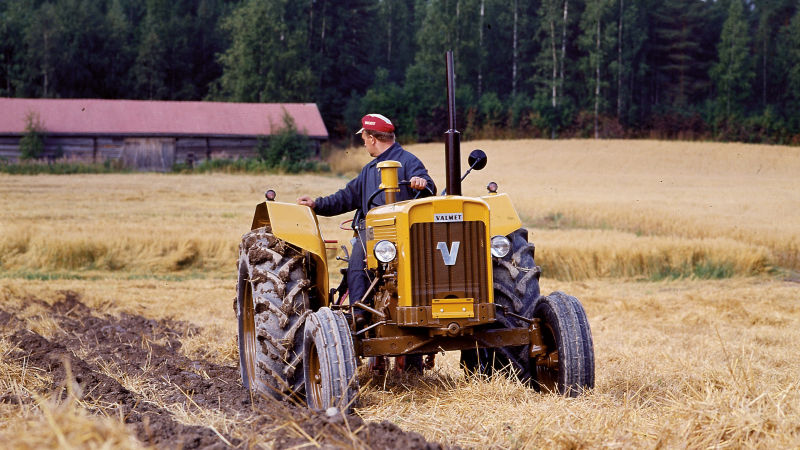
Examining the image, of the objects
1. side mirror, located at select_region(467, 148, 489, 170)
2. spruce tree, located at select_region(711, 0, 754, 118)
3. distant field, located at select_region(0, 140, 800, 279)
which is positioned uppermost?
spruce tree, located at select_region(711, 0, 754, 118)

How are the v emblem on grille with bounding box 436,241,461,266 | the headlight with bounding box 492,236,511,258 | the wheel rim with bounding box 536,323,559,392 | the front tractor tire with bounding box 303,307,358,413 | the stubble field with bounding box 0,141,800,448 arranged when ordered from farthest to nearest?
1. the headlight with bounding box 492,236,511,258
2. the wheel rim with bounding box 536,323,559,392
3. the v emblem on grille with bounding box 436,241,461,266
4. the front tractor tire with bounding box 303,307,358,413
5. the stubble field with bounding box 0,141,800,448

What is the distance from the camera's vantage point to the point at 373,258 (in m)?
5.82

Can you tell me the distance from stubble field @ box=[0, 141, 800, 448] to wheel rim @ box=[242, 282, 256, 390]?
20cm

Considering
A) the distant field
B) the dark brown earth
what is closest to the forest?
the distant field

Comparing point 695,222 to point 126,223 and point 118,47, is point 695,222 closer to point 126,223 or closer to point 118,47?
point 126,223

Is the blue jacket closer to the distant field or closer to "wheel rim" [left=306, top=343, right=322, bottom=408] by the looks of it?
"wheel rim" [left=306, top=343, right=322, bottom=408]

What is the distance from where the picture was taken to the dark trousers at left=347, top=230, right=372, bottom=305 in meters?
5.84

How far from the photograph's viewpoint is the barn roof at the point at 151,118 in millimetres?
45938

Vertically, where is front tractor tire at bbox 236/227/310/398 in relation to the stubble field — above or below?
above

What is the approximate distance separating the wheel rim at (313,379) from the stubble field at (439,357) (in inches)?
11.6

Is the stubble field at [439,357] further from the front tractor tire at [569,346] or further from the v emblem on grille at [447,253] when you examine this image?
the v emblem on grille at [447,253]

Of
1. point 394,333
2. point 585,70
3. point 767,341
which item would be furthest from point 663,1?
point 394,333

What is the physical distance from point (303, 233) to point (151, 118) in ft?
145

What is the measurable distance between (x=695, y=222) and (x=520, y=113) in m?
37.6
